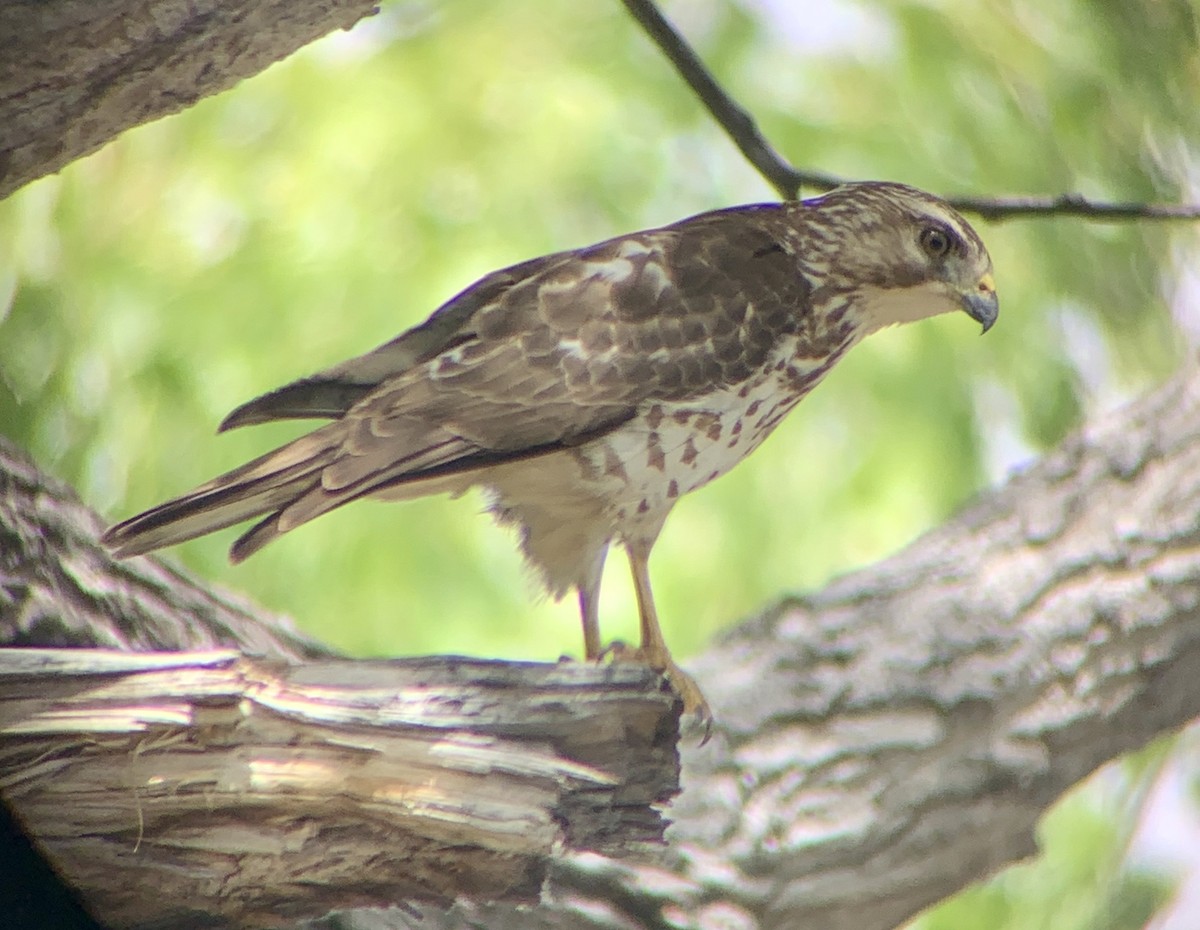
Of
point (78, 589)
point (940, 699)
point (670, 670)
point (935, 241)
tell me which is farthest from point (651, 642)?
point (78, 589)

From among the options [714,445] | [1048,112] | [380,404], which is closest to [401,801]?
[380,404]

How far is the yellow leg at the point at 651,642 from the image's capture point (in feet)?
8.78

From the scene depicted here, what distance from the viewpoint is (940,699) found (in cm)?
319

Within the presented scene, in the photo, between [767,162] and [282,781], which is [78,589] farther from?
[767,162]

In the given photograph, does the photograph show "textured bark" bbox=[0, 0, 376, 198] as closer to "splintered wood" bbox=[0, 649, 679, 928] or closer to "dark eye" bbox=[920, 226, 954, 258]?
"splintered wood" bbox=[0, 649, 679, 928]

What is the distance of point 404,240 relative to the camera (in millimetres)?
3539

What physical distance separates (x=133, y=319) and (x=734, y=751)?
5.42 feet

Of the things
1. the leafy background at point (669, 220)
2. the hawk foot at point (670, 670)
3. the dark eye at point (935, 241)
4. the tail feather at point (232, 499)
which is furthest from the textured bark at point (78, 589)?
the dark eye at point (935, 241)

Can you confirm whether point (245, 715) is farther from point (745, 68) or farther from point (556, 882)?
point (745, 68)

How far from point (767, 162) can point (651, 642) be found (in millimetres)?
978

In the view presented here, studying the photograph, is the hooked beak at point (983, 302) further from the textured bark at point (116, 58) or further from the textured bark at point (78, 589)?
the textured bark at point (78, 589)

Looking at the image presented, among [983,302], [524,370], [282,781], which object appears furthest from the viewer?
[983,302]

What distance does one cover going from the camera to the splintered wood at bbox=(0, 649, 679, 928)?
197cm

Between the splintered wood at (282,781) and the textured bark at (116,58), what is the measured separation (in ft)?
2.46
